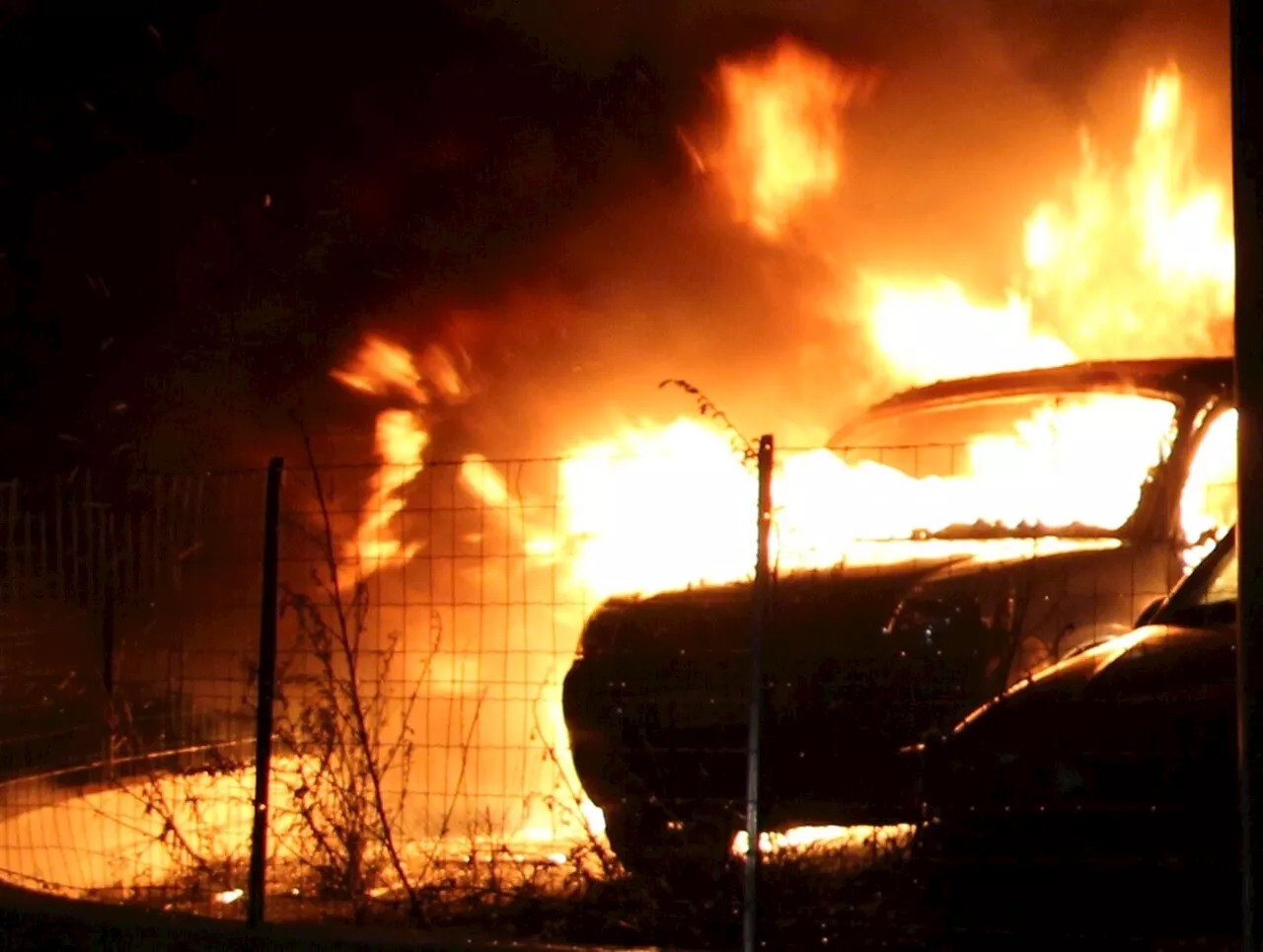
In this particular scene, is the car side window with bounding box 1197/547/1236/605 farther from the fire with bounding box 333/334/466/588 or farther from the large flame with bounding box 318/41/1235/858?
the fire with bounding box 333/334/466/588

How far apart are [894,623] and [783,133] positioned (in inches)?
358

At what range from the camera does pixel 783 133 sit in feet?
49.0

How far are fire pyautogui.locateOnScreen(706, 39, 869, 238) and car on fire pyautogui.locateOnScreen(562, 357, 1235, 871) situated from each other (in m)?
7.31

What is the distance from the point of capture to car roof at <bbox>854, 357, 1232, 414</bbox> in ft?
24.6

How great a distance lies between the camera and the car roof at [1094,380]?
24.6ft

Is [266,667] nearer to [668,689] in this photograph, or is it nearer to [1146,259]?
[668,689]

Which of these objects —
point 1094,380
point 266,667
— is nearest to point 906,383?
point 1094,380

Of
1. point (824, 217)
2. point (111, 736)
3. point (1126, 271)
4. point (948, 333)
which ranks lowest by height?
point (111, 736)

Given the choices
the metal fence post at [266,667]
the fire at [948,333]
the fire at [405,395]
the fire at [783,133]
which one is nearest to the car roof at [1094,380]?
the fire at [948,333]

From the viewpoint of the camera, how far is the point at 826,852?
20.5 ft

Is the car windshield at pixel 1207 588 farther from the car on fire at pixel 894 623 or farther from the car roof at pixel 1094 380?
the car roof at pixel 1094 380

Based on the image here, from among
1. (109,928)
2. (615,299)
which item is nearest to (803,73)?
(615,299)

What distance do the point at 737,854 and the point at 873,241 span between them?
9.42m

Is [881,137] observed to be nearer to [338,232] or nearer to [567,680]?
[338,232]
